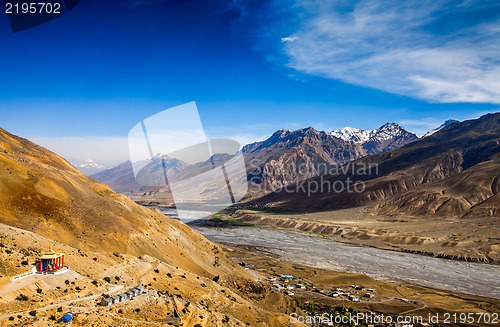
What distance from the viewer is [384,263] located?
240ft

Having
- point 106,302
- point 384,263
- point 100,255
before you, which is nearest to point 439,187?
point 384,263

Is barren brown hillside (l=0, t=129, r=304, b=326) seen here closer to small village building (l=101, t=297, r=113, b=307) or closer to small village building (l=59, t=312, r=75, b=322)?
small village building (l=101, t=297, r=113, b=307)

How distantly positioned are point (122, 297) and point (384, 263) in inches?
2671

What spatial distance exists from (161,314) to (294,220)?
123 metres

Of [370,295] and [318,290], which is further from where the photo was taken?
[318,290]

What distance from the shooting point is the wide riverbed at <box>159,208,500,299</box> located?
192 feet

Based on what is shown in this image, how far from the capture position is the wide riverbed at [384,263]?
5838 centimetres

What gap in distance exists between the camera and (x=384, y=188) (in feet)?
558

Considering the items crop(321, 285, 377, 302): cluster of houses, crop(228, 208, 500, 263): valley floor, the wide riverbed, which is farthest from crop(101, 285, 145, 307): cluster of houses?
crop(228, 208, 500, 263): valley floor

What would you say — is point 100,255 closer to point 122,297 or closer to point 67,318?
point 122,297

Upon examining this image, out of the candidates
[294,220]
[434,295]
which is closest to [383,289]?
[434,295]

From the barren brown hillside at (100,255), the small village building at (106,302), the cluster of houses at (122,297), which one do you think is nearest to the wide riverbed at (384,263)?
the barren brown hillside at (100,255)

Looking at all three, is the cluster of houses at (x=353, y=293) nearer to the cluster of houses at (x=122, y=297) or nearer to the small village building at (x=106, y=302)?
the cluster of houses at (x=122, y=297)

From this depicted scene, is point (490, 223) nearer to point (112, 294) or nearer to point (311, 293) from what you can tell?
point (311, 293)
